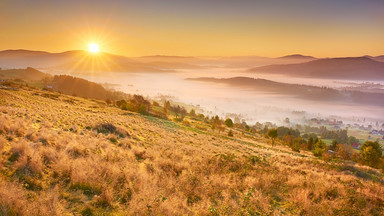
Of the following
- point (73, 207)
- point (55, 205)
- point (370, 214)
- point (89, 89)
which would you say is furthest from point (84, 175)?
point (89, 89)

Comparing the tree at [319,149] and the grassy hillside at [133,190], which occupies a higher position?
the grassy hillside at [133,190]

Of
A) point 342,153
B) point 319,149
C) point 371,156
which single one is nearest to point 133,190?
point 319,149

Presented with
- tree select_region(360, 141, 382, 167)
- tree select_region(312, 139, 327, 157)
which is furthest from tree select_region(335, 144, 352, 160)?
tree select_region(312, 139, 327, 157)

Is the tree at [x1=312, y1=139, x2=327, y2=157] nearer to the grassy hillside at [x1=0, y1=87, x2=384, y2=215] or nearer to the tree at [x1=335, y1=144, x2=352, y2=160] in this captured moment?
the tree at [x1=335, y1=144, x2=352, y2=160]

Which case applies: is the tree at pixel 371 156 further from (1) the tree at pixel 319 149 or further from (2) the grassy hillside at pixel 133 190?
(2) the grassy hillside at pixel 133 190

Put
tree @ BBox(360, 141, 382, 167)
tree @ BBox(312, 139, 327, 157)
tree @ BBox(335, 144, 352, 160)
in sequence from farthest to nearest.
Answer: tree @ BBox(335, 144, 352, 160), tree @ BBox(360, 141, 382, 167), tree @ BBox(312, 139, 327, 157)

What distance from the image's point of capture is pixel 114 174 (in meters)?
7.68

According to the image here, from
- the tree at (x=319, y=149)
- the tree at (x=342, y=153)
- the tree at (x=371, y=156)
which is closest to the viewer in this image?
the tree at (x=319, y=149)

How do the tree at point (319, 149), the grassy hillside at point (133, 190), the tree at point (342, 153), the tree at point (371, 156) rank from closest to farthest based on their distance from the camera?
the grassy hillside at point (133, 190) → the tree at point (319, 149) → the tree at point (371, 156) → the tree at point (342, 153)

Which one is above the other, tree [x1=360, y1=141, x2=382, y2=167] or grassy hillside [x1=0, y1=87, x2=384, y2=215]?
grassy hillside [x1=0, y1=87, x2=384, y2=215]

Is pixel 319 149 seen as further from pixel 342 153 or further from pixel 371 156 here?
pixel 342 153

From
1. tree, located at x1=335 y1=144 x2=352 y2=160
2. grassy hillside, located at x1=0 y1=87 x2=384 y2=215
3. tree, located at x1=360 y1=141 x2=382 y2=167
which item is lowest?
tree, located at x1=335 y1=144 x2=352 y2=160

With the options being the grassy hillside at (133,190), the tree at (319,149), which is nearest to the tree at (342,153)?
the tree at (319,149)

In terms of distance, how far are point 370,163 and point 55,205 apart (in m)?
86.9
